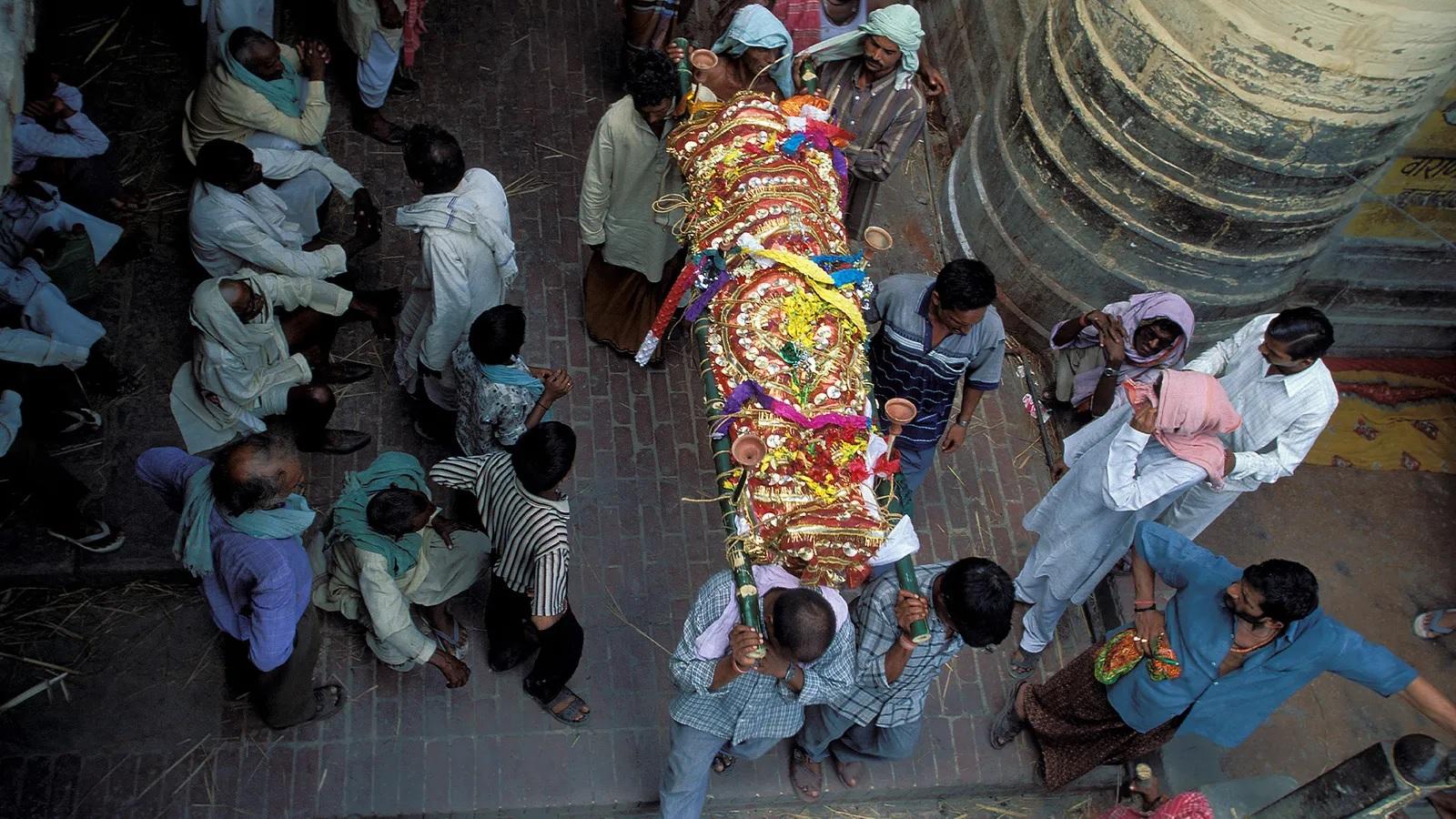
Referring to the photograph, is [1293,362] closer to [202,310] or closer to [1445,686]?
[1445,686]

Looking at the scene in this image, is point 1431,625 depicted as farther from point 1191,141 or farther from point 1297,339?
point 1191,141

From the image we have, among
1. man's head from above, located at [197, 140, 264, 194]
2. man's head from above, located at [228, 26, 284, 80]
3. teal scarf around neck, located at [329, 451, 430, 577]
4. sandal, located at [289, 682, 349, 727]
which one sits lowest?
sandal, located at [289, 682, 349, 727]

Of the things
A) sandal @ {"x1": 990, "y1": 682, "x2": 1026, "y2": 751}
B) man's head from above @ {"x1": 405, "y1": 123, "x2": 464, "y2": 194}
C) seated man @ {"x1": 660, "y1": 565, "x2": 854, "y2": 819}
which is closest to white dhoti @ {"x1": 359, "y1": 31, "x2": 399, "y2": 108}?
man's head from above @ {"x1": 405, "y1": 123, "x2": 464, "y2": 194}

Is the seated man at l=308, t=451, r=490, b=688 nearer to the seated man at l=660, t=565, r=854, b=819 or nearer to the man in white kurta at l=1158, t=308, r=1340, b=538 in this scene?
the seated man at l=660, t=565, r=854, b=819

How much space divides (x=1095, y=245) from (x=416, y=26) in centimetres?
494

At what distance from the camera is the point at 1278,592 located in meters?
4.15

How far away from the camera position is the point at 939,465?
22.2ft

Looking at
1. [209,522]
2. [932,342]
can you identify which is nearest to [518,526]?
[209,522]

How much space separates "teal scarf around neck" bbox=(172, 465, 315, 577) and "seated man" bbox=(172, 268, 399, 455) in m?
1.03

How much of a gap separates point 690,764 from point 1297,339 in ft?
11.1

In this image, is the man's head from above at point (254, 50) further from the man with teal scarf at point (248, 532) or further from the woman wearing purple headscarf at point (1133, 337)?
the woman wearing purple headscarf at point (1133, 337)

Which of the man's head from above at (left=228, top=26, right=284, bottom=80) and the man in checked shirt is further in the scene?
the man's head from above at (left=228, top=26, right=284, bottom=80)

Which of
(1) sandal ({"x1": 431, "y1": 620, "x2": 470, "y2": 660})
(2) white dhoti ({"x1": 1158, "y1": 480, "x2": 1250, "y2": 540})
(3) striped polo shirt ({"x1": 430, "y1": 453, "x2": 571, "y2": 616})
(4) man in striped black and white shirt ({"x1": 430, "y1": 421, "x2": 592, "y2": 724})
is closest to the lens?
(4) man in striped black and white shirt ({"x1": 430, "y1": 421, "x2": 592, "y2": 724})

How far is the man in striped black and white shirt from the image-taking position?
168 inches
